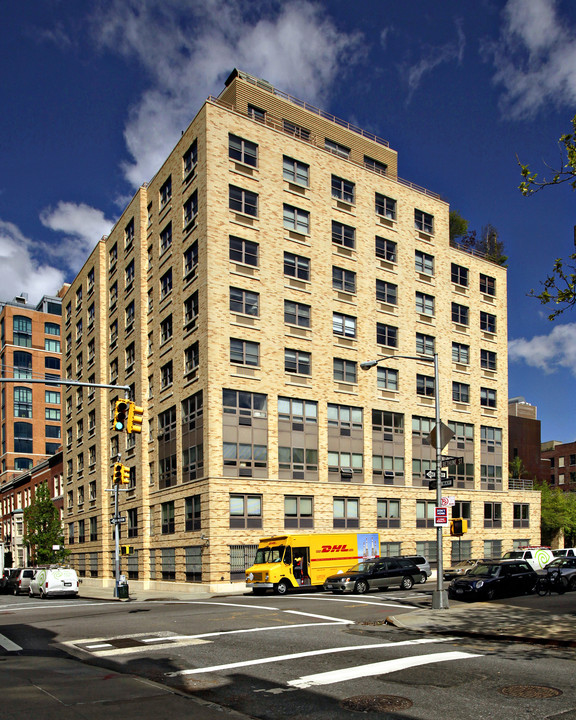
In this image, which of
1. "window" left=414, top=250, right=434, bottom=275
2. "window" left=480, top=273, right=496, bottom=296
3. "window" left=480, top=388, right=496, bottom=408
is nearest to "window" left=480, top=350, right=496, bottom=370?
"window" left=480, top=388, right=496, bottom=408

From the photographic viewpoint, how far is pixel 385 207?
2071 inches

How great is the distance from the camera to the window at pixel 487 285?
58969 millimetres

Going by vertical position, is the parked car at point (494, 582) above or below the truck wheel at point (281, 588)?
above

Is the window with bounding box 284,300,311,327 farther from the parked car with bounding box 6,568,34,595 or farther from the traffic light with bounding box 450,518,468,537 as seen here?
the traffic light with bounding box 450,518,468,537

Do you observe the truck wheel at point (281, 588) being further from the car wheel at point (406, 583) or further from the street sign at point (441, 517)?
the street sign at point (441, 517)

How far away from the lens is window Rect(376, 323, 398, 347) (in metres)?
50.2

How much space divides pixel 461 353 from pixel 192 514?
25.8 meters

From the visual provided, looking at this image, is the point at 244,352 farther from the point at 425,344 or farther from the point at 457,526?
the point at 457,526

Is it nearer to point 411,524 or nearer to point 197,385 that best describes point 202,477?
point 197,385

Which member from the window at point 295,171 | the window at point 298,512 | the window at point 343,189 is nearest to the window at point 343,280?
the window at point 343,189

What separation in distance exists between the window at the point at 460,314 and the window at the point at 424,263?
3.68 meters

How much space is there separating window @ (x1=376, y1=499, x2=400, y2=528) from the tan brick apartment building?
158 mm

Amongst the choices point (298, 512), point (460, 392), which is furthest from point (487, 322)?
point (298, 512)

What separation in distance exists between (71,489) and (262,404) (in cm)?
3175
